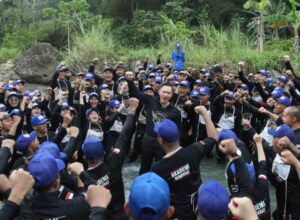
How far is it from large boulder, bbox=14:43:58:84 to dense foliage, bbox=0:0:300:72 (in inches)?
29.0

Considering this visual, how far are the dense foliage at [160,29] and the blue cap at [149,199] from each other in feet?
40.8

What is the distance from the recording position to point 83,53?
1711 centimetres

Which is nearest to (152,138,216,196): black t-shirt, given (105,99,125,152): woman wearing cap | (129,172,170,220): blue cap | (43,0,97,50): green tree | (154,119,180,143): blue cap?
(154,119,180,143): blue cap

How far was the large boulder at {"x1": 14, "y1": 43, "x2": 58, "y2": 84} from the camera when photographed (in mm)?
17266

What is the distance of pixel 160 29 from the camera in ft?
70.6

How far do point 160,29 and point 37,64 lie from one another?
7.10 m

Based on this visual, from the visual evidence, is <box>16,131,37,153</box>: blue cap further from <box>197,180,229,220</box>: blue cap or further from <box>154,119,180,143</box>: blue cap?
<box>197,180,229,220</box>: blue cap

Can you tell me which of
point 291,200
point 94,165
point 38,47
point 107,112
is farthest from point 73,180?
point 38,47

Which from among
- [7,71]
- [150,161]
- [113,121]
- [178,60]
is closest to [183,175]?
[150,161]

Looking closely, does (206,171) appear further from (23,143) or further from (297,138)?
(23,143)

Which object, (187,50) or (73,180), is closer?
(73,180)

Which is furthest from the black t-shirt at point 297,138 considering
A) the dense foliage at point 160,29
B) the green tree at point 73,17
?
the green tree at point 73,17

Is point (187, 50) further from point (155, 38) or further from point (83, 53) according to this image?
point (155, 38)

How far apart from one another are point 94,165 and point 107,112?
4246 millimetres
